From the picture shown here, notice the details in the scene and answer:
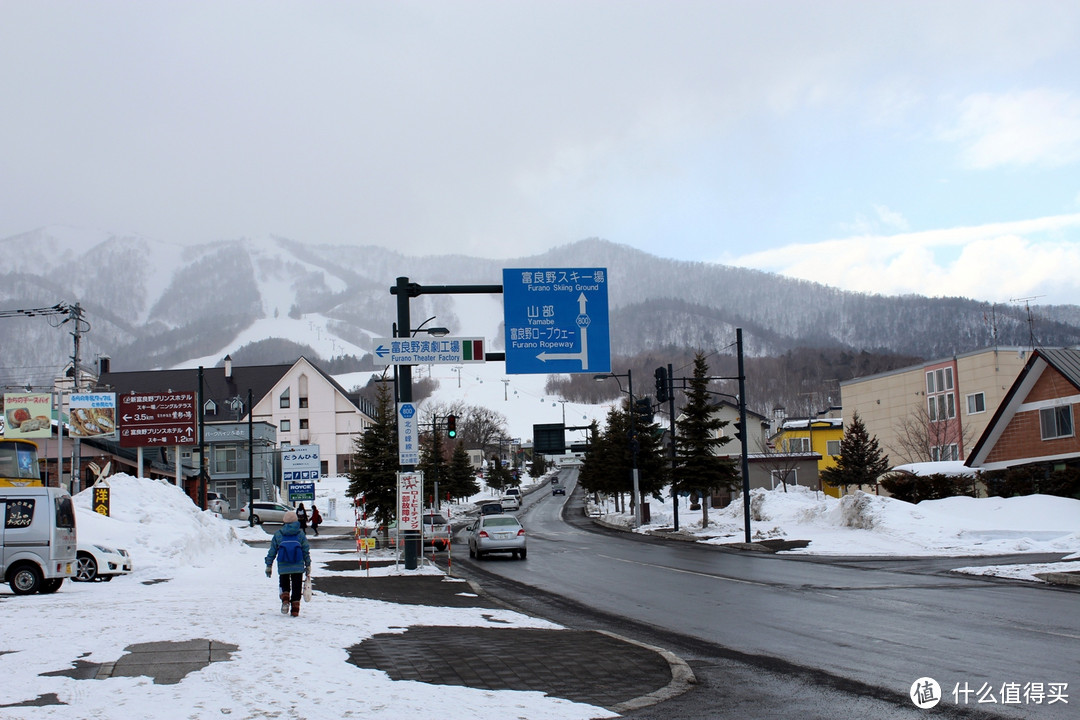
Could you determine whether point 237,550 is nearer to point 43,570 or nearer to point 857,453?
point 43,570

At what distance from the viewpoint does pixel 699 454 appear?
157ft

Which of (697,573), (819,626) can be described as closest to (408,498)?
(697,573)

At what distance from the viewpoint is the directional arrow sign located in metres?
23.6

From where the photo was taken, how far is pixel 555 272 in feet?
78.7

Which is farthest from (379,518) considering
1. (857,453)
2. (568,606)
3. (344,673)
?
(857,453)

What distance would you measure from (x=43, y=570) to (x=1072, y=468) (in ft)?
112

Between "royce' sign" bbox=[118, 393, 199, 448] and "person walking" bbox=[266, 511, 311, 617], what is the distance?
3249 cm

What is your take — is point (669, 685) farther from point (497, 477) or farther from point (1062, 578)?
point (497, 477)

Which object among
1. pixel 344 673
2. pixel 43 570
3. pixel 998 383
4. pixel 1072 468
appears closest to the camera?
pixel 344 673

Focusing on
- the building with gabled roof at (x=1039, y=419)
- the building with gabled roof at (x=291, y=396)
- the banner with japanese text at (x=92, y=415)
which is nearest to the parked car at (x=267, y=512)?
the banner with japanese text at (x=92, y=415)

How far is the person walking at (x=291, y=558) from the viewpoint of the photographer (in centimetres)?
1365

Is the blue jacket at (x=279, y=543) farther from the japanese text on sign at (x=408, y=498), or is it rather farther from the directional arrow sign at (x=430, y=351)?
the japanese text on sign at (x=408, y=498)

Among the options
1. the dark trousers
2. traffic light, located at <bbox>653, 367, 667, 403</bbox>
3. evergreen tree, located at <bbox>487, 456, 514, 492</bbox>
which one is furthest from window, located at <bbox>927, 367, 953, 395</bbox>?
evergreen tree, located at <bbox>487, 456, 514, 492</bbox>

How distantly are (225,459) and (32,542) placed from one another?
205ft
